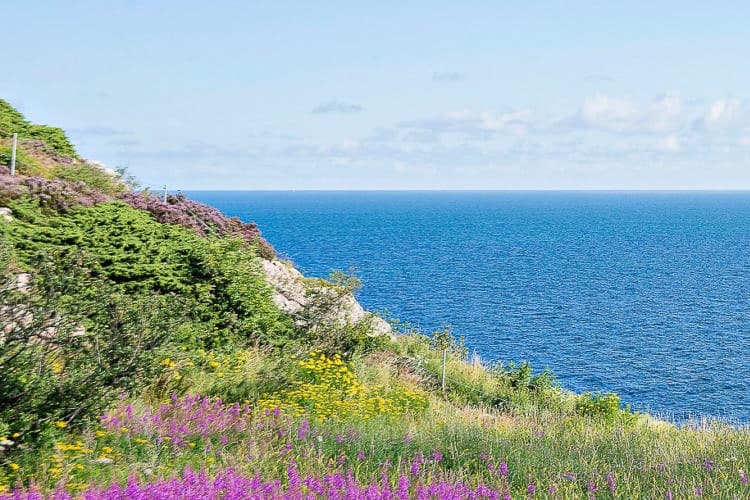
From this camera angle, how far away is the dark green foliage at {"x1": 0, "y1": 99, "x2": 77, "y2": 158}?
2223 centimetres

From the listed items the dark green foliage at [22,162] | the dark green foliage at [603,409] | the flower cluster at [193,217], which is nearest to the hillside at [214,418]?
the flower cluster at [193,217]

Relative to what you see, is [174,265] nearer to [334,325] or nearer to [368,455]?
[334,325]

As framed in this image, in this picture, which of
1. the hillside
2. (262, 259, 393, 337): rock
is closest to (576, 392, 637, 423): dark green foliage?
the hillside

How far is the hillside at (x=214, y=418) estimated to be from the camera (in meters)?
5.32

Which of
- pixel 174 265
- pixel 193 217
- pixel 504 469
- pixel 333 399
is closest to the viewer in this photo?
pixel 504 469

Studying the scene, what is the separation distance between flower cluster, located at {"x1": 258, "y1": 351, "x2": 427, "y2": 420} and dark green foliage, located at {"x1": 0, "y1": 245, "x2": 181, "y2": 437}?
170 cm

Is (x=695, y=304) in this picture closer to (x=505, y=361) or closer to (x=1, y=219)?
(x=505, y=361)

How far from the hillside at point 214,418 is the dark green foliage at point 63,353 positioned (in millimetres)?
19

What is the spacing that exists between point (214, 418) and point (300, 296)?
34.2ft

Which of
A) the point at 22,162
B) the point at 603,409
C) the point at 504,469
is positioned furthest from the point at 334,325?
the point at 22,162

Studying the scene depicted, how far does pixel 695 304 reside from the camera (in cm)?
4922

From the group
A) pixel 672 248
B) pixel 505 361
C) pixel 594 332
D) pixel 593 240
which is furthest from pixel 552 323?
pixel 593 240

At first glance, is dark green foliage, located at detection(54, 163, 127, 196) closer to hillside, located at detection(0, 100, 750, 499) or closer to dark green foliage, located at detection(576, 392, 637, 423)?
hillside, located at detection(0, 100, 750, 499)

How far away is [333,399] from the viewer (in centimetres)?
1000
